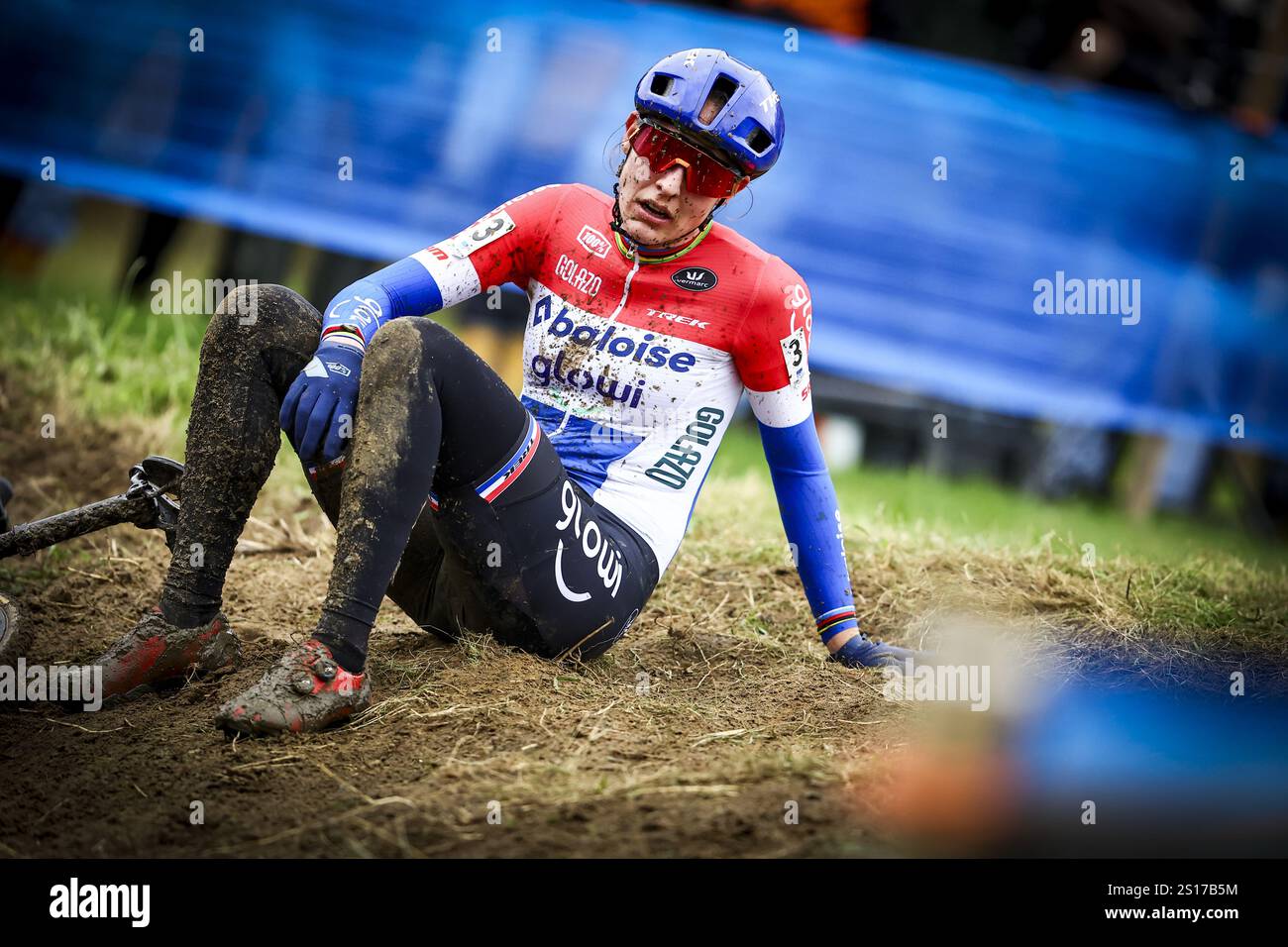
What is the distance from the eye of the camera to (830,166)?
7832 millimetres

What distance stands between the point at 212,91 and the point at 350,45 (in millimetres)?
847

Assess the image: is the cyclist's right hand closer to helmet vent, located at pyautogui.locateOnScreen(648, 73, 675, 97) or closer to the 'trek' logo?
the 'trek' logo

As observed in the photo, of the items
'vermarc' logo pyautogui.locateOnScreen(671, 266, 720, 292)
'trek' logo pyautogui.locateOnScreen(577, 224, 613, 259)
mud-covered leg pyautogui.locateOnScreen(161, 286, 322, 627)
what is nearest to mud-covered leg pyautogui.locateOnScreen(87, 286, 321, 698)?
mud-covered leg pyautogui.locateOnScreen(161, 286, 322, 627)

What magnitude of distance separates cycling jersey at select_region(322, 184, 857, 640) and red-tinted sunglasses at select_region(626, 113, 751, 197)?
161mm

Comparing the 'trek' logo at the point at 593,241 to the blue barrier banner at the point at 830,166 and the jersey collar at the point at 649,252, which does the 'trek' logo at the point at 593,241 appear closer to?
A: the jersey collar at the point at 649,252

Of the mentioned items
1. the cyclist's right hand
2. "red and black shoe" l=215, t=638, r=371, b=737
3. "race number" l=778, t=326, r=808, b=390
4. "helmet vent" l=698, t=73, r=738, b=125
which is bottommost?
"red and black shoe" l=215, t=638, r=371, b=737

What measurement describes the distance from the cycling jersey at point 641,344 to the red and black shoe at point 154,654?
1029 millimetres

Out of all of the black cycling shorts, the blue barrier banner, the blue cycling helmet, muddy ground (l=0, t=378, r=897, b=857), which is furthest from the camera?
the blue barrier banner

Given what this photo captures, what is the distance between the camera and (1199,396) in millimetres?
7941

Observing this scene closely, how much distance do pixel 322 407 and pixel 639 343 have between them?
3.12ft

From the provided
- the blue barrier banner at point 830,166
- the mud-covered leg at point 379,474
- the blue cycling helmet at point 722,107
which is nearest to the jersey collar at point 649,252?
the blue cycling helmet at point 722,107

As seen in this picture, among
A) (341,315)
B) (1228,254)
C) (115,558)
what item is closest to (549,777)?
(341,315)

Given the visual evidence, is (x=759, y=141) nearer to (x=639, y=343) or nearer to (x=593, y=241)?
(x=593, y=241)

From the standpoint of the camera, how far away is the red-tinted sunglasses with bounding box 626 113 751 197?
3475 millimetres
